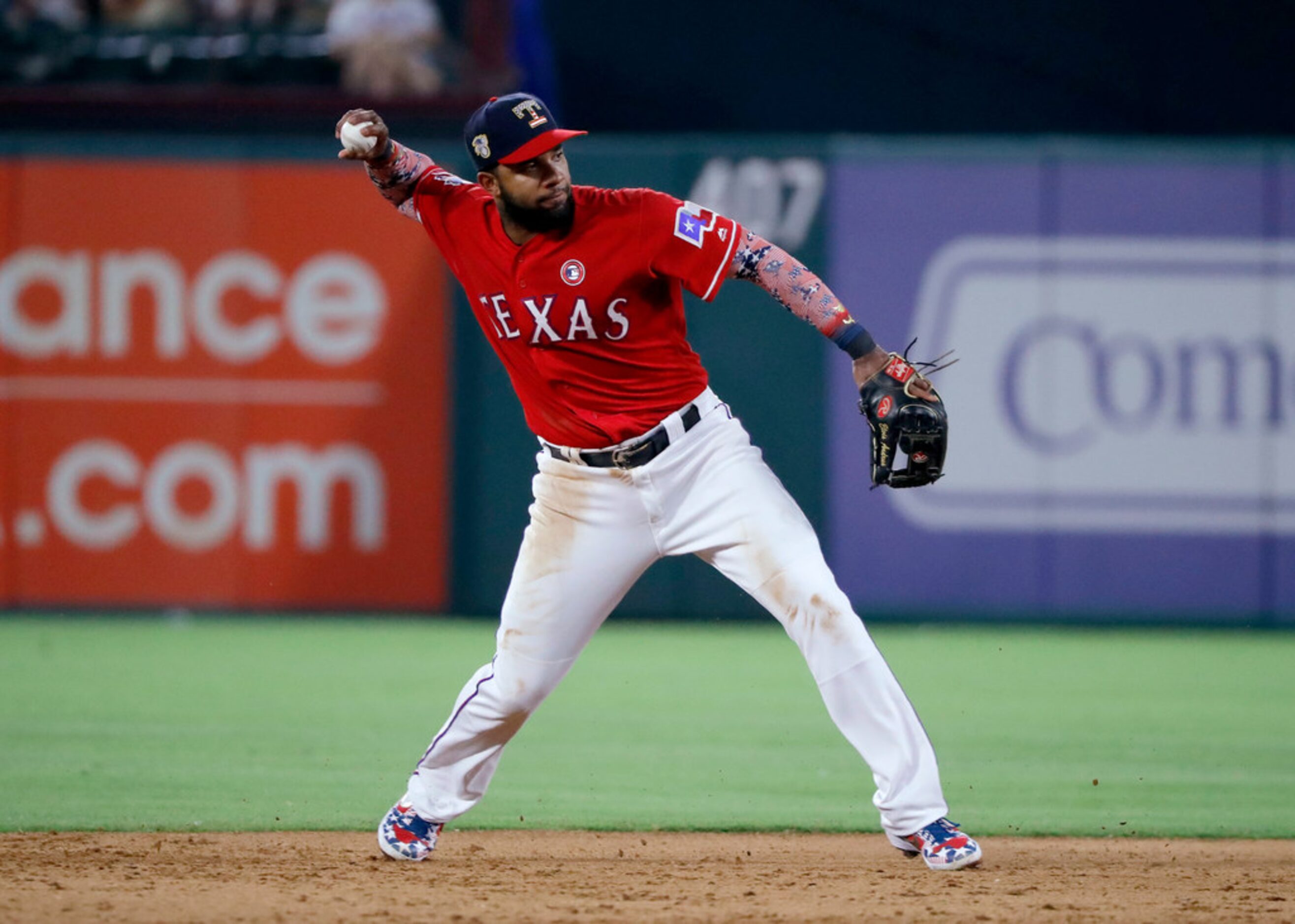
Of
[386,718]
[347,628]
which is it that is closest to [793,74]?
[347,628]

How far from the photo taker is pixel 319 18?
13500mm

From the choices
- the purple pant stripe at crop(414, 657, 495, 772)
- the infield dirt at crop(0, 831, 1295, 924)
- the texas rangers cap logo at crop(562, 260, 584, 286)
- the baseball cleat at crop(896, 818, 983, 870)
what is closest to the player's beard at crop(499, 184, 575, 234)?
the texas rangers cap logo at crop(562, 260, 584, 286)

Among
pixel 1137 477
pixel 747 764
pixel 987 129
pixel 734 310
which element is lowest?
pixel 747 764

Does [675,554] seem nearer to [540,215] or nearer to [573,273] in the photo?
[573,273]

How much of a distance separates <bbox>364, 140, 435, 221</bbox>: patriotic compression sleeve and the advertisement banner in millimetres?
6245

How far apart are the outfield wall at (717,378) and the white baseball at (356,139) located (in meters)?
6.34

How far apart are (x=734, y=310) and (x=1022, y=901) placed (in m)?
7.08

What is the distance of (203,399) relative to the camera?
37.0ft

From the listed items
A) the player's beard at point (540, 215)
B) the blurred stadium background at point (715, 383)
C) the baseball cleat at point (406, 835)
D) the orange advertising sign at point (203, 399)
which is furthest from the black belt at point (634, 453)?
the orange advertising sign at point (203, 399)

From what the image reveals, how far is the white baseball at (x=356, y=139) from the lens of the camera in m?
4.89

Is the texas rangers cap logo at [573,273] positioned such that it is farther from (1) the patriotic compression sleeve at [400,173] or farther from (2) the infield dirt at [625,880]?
(2) the infield dirt at [625,880]

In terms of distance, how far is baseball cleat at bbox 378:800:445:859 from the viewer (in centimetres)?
495

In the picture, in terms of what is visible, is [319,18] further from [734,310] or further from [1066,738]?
[1066,738]

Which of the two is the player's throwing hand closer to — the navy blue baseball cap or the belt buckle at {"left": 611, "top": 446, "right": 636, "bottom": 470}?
the navy blue baseball cap
